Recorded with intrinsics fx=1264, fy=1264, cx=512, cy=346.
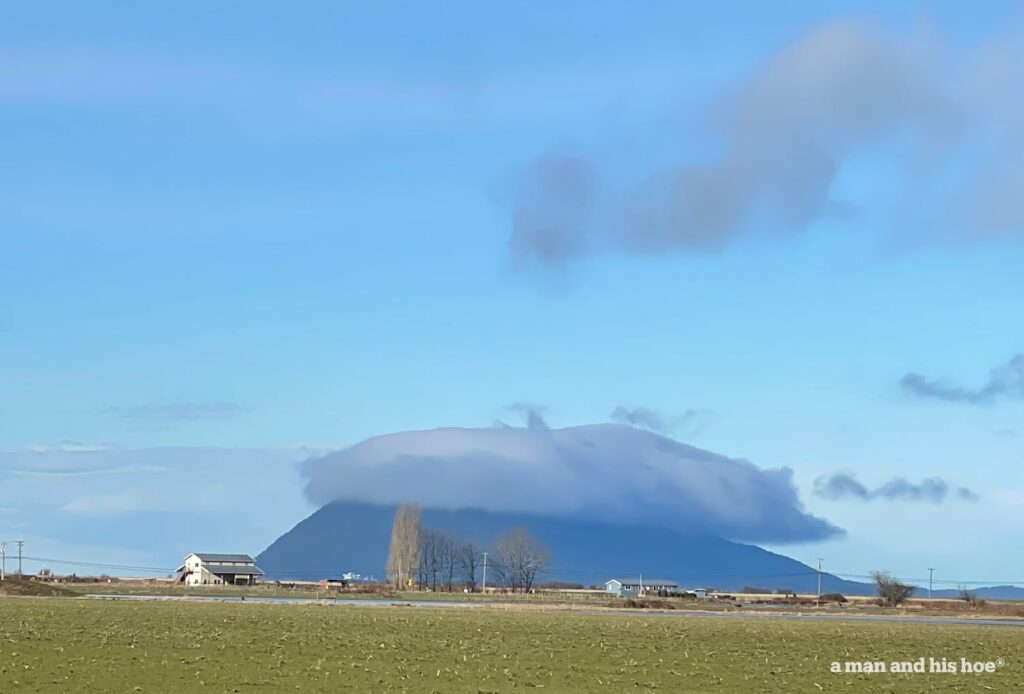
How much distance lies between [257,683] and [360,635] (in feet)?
59.4

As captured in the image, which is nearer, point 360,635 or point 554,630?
point 360,635

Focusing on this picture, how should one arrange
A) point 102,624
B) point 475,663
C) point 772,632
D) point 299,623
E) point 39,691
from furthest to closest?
point 772,632
point 299,623
point 102,624
point 475,663
point 39,691

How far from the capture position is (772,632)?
6328 centimetres

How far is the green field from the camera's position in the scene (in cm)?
3450

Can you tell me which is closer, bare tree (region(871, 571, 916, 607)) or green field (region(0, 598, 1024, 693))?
green field (region(0, 598, 1024, 693))

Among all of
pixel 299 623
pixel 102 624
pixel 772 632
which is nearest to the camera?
pixel 102 624

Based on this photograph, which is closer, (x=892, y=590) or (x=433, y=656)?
(x=433, y=656)

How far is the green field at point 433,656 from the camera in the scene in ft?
113

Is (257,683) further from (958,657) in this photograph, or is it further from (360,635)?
(958,657)

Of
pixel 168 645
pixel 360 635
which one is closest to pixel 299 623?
pixel 360 635

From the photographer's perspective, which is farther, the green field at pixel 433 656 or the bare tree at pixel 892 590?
the bare tree at pixel 892 590

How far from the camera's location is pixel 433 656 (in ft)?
138

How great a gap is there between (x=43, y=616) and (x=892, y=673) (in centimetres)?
3900

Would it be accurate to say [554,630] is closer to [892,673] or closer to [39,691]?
[892,673]
